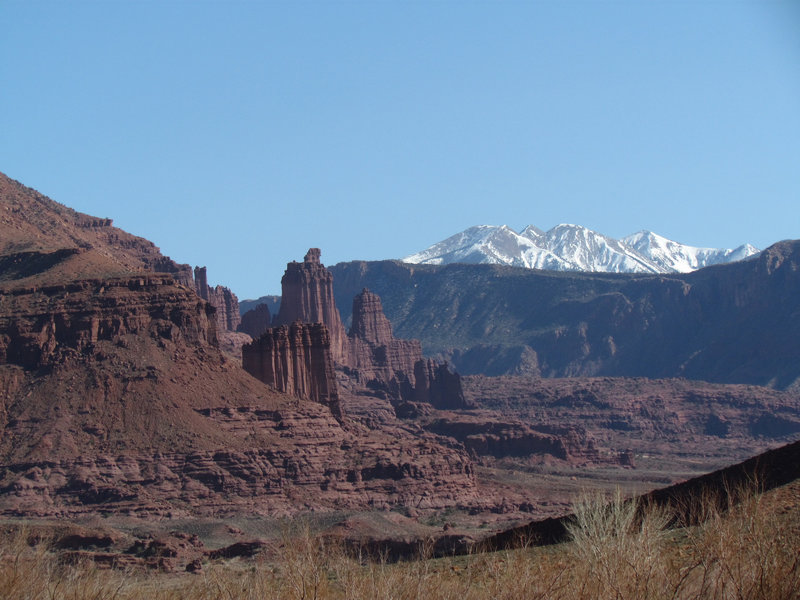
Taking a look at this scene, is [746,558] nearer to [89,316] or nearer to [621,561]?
[621,561]

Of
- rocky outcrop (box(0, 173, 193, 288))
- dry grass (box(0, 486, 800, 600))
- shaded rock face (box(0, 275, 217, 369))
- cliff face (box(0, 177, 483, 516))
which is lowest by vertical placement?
dry grass (box(0, 486, 800, 600))

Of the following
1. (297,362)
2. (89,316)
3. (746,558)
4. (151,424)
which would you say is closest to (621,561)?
(746,558)

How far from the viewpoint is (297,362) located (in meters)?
143

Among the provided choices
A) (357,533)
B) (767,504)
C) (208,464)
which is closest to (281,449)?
(208,464)

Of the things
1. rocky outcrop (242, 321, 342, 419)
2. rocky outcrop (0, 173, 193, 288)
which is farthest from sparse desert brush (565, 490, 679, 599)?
rocky outcrop (242, 321, 342, 419)

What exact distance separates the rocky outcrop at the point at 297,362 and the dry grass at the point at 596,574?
94491 millimetres

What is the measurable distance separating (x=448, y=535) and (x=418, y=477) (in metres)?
30.7

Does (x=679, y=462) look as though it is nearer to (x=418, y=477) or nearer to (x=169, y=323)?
(x=418, y=477)

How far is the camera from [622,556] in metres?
36.8

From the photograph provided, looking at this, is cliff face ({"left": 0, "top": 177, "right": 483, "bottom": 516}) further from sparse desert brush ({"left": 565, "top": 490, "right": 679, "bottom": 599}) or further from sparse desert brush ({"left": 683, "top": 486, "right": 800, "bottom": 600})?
sparse desert brush ({"left": 683, "top": 486, "right": 800, "bottom": 600})

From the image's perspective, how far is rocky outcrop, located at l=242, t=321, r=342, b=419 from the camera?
456ft

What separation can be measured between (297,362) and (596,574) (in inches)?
4213

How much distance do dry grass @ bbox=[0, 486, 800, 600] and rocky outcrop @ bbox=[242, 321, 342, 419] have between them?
310 feet

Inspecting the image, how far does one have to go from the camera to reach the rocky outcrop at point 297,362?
456 ft
